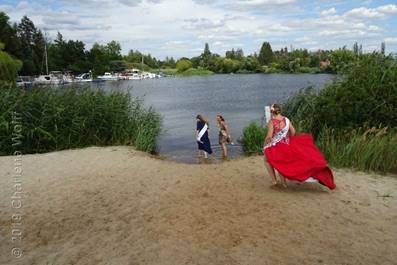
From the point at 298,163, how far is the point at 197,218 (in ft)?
8.50

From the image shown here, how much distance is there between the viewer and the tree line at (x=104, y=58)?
95.6m

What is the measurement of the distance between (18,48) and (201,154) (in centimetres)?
8342

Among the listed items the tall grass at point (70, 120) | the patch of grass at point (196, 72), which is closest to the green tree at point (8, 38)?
the tall grass at point (70, 120)

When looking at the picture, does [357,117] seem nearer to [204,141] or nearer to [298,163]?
[204,141]

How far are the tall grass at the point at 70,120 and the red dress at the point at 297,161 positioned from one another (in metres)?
7.77

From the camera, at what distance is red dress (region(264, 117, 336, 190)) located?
888 centimetres

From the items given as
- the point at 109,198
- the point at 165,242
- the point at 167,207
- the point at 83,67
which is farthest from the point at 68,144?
the point at 83,67

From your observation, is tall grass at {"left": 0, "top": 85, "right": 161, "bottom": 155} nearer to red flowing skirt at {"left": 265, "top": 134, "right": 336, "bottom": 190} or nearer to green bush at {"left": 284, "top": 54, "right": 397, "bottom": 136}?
green bush at {"left": 284, "top": 54, "right": 397, "bottom": 136}

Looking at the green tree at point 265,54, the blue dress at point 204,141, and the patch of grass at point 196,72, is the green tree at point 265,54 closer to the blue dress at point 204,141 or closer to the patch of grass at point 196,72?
the patch of grass at point 196,72

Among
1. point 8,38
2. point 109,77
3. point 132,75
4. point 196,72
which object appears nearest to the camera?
point 8,38

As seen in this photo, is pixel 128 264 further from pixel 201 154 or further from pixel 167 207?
pixel 201 154

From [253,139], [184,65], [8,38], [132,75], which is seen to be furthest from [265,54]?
[253,139]

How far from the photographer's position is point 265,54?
163000 millimetres

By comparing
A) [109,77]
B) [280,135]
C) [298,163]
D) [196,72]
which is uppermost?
[280,135]
